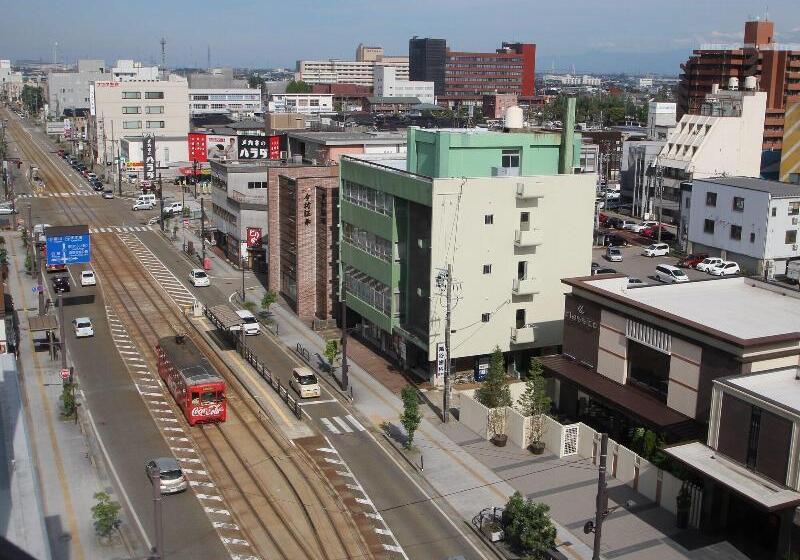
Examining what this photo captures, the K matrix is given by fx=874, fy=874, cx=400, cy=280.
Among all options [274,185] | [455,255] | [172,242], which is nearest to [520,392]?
[455,255]

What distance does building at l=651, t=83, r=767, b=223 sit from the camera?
9569 cm

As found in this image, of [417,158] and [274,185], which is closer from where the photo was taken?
[417,158]

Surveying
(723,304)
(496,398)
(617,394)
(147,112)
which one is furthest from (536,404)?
(147,112)

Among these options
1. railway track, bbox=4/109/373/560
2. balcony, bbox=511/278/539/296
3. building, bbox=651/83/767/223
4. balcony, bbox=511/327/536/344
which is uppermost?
building, bbox=651/83/767/223

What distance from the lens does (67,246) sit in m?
65.6

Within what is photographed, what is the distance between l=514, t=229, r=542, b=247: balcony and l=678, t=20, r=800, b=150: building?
115 metres

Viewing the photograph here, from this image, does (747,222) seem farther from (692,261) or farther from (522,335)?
(522,335)

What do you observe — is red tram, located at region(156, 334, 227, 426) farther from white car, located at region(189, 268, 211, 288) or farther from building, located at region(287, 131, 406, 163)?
building, located at region(287, 131, 406, 163)

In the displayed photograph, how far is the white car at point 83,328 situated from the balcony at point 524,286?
28505 mm

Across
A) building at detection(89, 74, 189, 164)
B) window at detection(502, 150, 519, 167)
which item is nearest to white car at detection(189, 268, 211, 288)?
window at detection(502, 150, 519, 167)

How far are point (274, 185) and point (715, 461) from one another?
42.1m

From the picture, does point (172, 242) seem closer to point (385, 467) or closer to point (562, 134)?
point (562, 134)

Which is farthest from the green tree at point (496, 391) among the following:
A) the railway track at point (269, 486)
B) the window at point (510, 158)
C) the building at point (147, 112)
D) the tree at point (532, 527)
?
the building at point (147, 112)

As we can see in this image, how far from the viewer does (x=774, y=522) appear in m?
30.8
